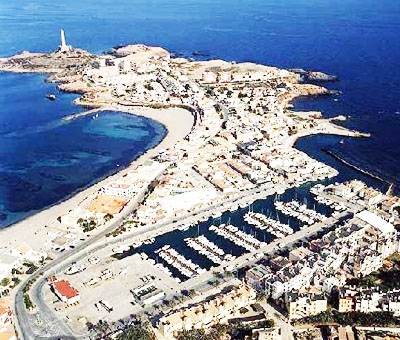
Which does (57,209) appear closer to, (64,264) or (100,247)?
(100,247)

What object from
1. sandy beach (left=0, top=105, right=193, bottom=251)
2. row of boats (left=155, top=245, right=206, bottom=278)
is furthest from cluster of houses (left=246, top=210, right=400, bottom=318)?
sandy beach (left=0, top=105, right=193, bottom=251)

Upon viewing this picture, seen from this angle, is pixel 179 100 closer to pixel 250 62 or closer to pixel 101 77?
pixel 101 77

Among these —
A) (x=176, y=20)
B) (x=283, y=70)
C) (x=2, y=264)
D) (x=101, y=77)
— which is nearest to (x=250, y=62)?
(x=283, y=70)

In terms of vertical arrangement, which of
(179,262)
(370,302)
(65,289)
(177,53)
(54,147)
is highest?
(370,302)

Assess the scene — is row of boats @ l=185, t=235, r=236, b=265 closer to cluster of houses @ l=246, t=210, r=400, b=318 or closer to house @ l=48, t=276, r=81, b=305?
cluster of houses @ l=246, t=210, r=400, b=318

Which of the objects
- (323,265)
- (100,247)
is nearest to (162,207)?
(100,247)

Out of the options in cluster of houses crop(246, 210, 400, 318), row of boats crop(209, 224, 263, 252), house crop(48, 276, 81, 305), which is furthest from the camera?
row of boats crop(209, 224, 263, 252)
